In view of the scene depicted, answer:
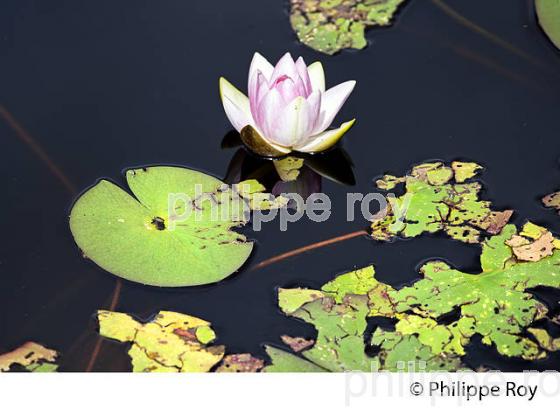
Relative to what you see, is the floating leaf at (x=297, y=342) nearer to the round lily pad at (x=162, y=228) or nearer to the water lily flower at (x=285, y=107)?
the round lily pad at (x=162, y=228)

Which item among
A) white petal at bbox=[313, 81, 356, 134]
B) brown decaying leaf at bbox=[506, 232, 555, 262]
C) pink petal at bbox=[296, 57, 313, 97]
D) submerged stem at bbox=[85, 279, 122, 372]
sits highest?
pink petal at bbox=[296, 57, 313, 97]

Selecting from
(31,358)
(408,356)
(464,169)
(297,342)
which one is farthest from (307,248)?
(31,358)

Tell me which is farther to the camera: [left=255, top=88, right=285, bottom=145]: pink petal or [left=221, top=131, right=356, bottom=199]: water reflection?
[left=221, top=131, right=356, bottom=199]: water reflection

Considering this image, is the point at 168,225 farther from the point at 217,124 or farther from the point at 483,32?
the point at 483,32

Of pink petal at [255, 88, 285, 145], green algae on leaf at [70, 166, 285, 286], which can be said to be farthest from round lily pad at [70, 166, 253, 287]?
pink petal at [255, 88, 285, 145]

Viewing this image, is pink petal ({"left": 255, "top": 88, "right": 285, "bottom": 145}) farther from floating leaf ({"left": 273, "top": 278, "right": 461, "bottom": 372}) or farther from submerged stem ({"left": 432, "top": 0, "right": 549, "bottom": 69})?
submerged stem ({"left": 432, "top": 0, "right": 549, "bottom": 69})
